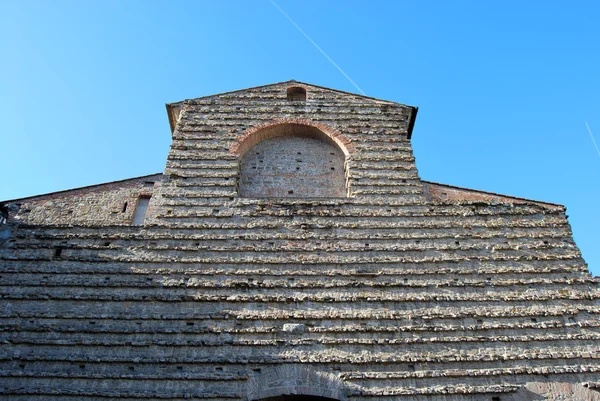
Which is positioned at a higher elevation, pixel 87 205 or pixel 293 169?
pixel 293 169

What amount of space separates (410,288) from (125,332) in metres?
3.34

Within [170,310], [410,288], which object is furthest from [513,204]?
[170,310]

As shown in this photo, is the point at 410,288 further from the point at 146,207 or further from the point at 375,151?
the point at 146,207

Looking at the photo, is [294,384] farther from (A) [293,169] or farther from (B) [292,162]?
(B) [292,162]

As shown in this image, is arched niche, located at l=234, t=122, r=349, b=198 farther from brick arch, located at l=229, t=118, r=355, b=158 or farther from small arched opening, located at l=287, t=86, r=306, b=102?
small arched opening, located at l=287, t=86, r=306, b=102

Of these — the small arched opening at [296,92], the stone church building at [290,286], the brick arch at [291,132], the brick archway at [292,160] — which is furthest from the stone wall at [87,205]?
the small arched opening at [296,92]

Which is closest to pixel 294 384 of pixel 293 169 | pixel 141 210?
pixel 141 210

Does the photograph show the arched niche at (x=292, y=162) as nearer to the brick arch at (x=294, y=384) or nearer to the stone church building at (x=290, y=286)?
the stone church building at (x=290, y=286)

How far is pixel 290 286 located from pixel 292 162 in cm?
242

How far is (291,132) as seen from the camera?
8641 mm

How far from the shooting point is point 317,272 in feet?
21.7

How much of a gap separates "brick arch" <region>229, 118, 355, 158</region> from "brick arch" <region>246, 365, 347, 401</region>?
3.59 meters

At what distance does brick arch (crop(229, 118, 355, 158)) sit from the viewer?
8.30 m

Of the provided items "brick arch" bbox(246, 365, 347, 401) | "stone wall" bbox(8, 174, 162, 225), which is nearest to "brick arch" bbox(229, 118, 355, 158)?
"stone wall" bbox(8, 174, 162, 225)
